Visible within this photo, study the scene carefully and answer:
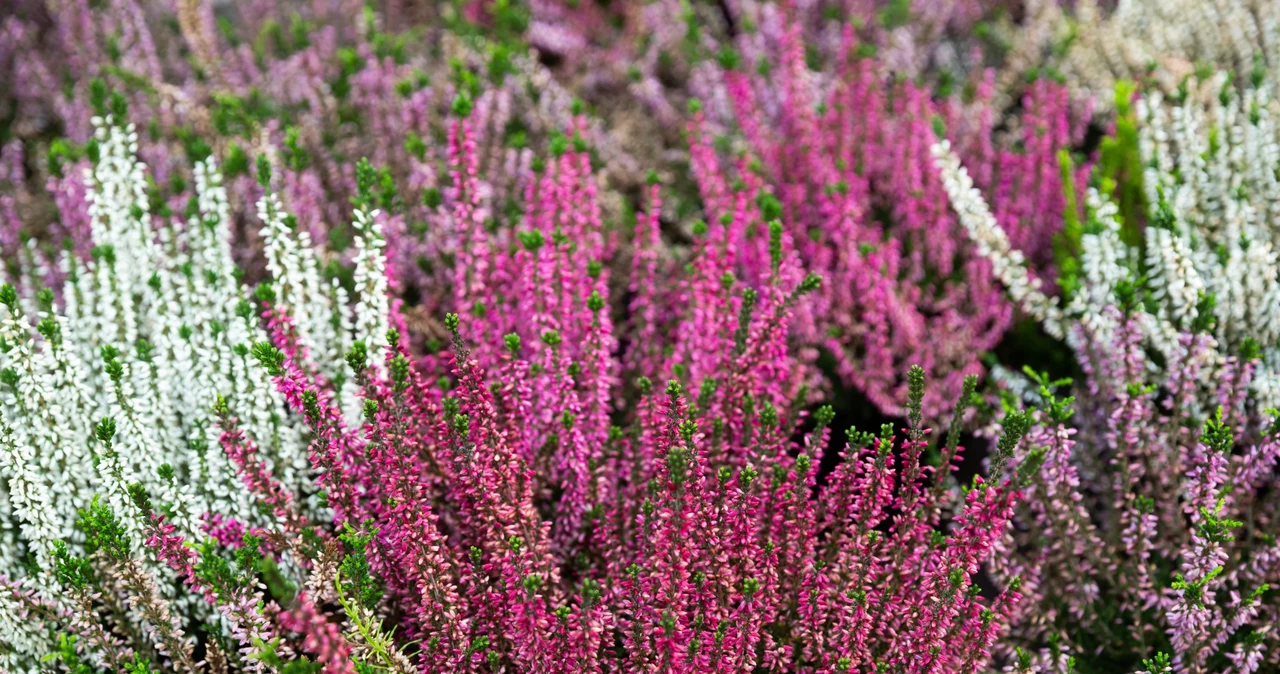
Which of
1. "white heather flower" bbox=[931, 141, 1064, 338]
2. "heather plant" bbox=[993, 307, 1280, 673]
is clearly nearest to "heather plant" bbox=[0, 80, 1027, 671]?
"heather plant" bbox=[993, 307, 1280, 673]

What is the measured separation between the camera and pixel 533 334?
357 cm

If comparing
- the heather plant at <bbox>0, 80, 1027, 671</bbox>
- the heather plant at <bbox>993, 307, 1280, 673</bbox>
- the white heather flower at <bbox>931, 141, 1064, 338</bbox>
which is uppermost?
the white heather flower at <bbox>931, 141, 1064, 338</bbox>

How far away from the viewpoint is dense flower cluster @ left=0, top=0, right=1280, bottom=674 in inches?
105

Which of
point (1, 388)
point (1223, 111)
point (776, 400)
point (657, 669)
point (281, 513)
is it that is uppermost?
point (1223, 111)

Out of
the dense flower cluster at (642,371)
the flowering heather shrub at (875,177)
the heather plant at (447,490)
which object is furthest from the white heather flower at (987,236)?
the heather plant at (447,490)

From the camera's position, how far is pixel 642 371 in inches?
151

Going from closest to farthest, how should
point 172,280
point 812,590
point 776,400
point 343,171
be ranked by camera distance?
point 812,590 → point 776,400 → point 172,280 → point 343,171

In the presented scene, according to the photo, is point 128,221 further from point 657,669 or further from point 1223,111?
point 1223,111

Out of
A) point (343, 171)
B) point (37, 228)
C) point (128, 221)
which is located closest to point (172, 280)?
point (128, 221)

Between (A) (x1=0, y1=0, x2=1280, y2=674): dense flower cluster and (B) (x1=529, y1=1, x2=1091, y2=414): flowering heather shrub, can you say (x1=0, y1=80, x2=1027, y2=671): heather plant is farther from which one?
(B) (x1=529, y1=1, x2=1091, y2=414): flowering heather shrub

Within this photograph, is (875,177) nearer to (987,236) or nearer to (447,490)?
(987,236)

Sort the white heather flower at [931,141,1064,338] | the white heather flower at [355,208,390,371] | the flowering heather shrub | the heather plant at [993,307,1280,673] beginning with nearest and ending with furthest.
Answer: the heather plant at [993,307,1280,673] < the white heather flower at [355,208,390,371] < the white heather flower at [931,141,1064,338] < the flowering heather shrub

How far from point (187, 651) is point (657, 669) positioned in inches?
51.1

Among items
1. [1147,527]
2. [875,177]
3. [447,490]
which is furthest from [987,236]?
[447,490]
